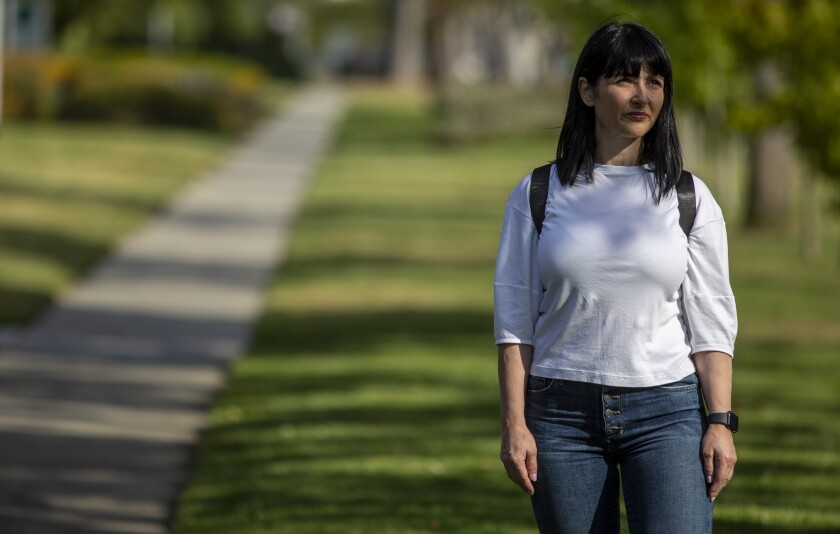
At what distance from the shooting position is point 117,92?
3359 centimetres

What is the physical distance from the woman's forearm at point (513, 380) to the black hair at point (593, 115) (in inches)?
15.4

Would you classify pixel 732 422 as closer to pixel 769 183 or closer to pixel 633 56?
pixel 633 56

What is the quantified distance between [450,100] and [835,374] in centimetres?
2847

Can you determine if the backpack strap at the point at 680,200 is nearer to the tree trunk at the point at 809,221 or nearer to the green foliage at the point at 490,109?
the tree trunk at the point at 809,221

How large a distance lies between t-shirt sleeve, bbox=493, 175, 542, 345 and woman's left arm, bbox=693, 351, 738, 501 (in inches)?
15.9

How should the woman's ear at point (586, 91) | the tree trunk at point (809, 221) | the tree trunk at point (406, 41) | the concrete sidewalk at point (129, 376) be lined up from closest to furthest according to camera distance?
1. the woman's ear at point (586, 91)
2. the concrete sidewalk at point (129, 376)
3. the tree trunk at point (809, 221)
4. the tree trunk at point (406, 41)

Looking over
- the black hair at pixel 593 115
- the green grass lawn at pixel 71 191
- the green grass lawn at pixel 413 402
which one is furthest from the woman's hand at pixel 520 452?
the green grass lawn at pixel 71 191

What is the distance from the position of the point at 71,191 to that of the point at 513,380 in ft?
59.3

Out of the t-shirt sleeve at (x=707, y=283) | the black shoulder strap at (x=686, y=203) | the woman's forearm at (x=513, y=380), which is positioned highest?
the black shoulder strap at (x=686, y=203)

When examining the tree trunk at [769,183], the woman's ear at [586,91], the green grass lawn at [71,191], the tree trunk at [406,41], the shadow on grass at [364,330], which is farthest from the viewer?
the tree trunk at [406,41]

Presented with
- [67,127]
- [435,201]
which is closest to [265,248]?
[435,201]

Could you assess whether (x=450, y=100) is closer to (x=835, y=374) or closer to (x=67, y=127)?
(x=67, y=127)

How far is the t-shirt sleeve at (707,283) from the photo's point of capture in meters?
3.33

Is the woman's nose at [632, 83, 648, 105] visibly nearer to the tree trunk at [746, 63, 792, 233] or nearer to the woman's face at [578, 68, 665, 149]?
the woman's face at [578, 68, 665, 149]
